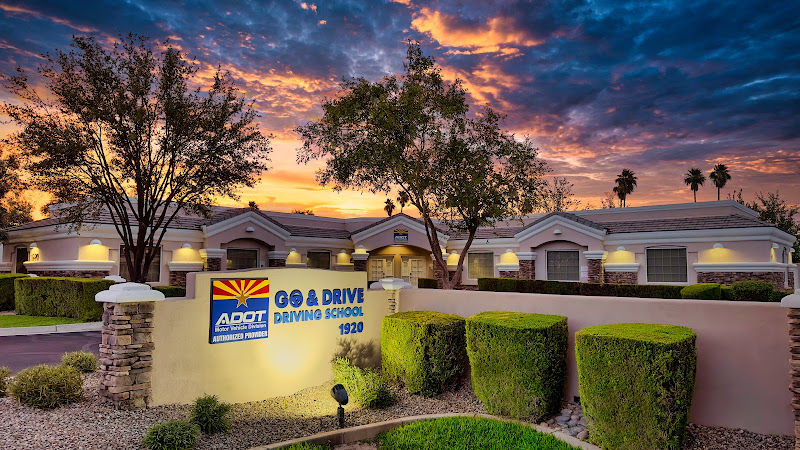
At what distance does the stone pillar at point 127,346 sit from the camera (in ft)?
23.8

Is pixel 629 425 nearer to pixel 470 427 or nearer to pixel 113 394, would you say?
pixel 470 427

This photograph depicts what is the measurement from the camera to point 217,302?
8.56 metres

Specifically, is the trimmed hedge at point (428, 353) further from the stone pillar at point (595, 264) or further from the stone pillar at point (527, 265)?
the stone pillar at point (527, 265)

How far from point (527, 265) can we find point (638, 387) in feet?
72.7

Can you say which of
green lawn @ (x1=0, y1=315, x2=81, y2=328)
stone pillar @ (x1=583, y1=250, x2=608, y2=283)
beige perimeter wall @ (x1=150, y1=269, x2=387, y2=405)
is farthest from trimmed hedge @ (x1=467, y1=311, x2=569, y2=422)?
stone pillar @ (x1=583, y1=250, x2=608, y2=283)

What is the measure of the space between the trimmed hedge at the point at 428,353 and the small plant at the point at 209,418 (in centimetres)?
360

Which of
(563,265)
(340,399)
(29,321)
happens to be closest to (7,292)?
(29,321)

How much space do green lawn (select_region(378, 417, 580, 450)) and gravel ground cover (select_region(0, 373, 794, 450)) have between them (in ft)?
2.10

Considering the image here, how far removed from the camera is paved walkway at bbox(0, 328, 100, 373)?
1158cm

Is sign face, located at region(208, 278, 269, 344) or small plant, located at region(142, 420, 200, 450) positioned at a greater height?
sign face, located at region(208, 278, 269, 344)

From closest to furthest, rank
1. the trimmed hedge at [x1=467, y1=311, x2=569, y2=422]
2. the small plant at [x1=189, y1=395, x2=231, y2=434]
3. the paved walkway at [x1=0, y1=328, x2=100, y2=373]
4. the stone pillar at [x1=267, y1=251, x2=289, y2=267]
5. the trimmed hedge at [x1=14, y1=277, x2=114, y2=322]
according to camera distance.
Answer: the small plant at [x1=189, y1=395, x2=231, y2=434] < the trimmed hedge at [x1=467, y1=311, x2=569, y2=422] < the paved walkway at [x1=0, y1=328, x2=100, y2=373] < the trimmed hedge at [x1=14, y1=277, x2=114, y2=322] < the stone pillar at [x1=267, y1=251, x2=289, y2=267]

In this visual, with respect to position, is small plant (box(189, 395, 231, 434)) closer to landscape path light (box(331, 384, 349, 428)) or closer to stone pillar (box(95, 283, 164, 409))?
stone pillar (box(95, 283, 164, 409))

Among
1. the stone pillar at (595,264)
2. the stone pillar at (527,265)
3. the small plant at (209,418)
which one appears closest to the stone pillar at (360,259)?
the stone pillar at (527,265)

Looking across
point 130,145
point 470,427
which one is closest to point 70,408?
point 470,427
